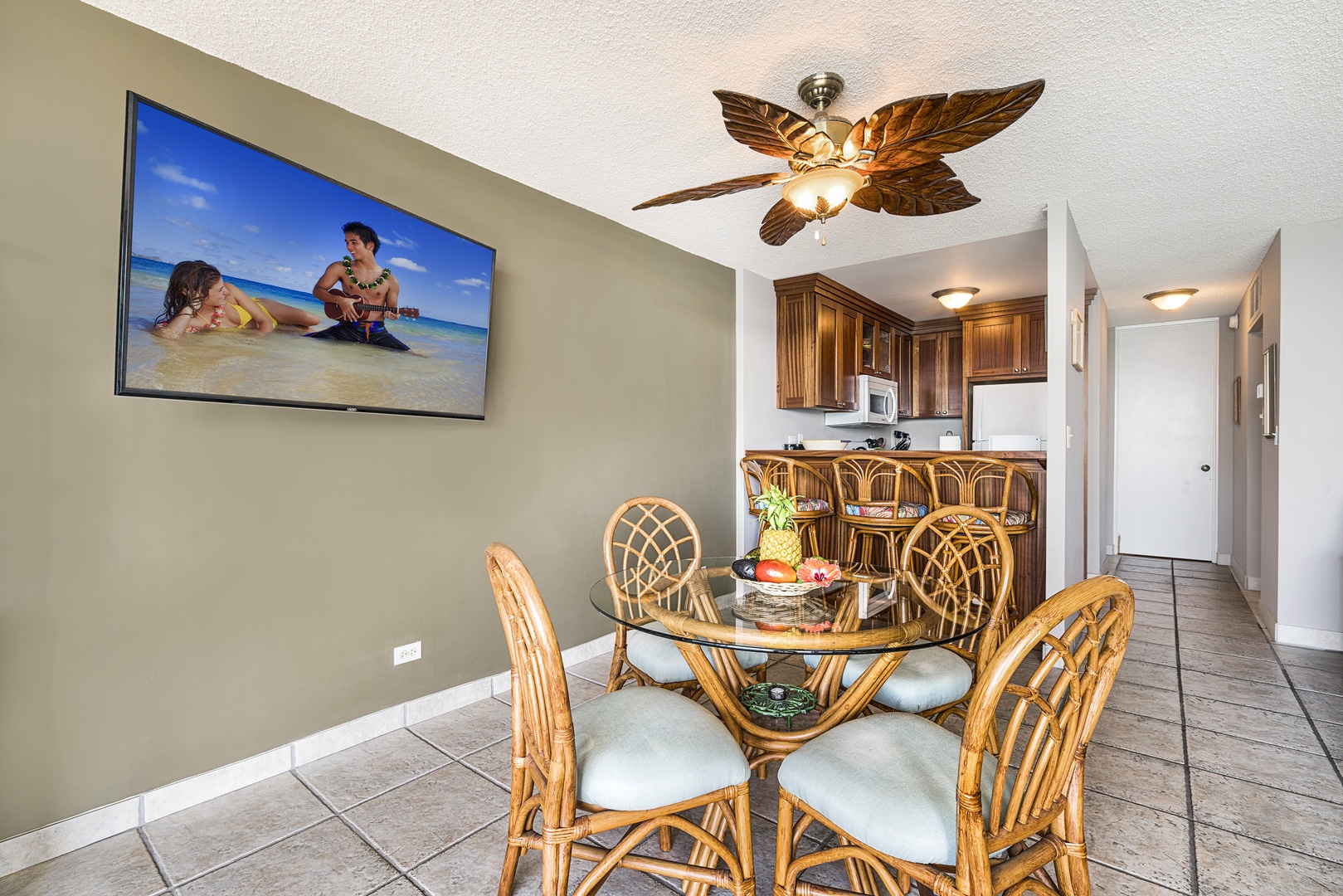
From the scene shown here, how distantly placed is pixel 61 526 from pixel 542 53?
2.02 meters

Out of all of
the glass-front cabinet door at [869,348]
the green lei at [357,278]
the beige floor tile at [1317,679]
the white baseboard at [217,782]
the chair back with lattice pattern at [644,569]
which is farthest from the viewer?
the glass-front cabinet door at [869,348]

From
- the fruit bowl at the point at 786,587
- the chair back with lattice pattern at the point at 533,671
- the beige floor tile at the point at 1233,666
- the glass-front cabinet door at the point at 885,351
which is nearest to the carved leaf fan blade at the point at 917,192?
the fruit bowl at the point at 786,587

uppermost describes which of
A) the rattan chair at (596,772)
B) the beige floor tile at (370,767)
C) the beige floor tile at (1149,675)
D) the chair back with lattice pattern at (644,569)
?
the chair back with lattice pattern at (644,569)

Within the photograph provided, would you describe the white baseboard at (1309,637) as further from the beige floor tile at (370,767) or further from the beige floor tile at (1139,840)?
the beige floor tile at (370,767)

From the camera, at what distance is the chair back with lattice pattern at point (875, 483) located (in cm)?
370

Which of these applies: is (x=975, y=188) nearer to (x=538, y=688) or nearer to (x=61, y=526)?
(x=538, y=688)

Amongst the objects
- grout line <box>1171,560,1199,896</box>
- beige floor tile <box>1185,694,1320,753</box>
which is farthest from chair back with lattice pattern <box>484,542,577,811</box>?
beige floor tile <box>1185,694,1320,753</box>

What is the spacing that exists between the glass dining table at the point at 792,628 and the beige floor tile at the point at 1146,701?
1319 millimetres

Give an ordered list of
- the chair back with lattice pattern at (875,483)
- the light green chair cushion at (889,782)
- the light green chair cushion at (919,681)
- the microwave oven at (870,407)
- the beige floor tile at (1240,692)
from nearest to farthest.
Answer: the light green chair cushion at (889,782) < the light green chair cushion at (919,681) < the beige floor tile at (1240,692) < the chair back with lattice pattern at (875,483) < the microwave oven at (870,407)

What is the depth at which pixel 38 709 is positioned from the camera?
1749 mm

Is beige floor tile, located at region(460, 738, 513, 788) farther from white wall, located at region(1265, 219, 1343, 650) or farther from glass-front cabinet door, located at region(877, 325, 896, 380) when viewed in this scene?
glass-front cabinet door, located at region(877, 325, 896, 380)

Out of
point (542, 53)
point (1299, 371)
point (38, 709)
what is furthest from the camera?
point (1299, 371)

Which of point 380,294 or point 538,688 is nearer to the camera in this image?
point 538,688

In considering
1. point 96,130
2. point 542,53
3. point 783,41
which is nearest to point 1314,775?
point 783,41
